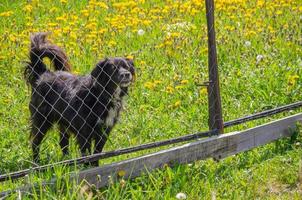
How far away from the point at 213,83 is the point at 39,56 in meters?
1.46

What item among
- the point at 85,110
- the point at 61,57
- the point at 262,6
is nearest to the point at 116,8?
the point at 262,6

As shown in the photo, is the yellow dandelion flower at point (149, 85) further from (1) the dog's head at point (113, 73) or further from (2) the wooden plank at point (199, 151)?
(2) the wooden plank at point (199, 151)

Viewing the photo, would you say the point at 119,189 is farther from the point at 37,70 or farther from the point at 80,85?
the point at 37,70

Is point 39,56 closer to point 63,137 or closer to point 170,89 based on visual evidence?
point 63,137

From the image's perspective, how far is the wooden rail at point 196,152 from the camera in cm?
495

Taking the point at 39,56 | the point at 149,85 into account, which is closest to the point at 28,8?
the point at 149,85

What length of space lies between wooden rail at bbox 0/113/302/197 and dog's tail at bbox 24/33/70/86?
1334 mm

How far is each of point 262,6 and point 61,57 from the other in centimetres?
343

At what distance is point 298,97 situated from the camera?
6.69m

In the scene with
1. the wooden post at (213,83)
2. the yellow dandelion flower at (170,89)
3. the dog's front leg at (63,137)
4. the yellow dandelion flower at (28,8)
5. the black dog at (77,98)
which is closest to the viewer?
the wooden post at (213,83)

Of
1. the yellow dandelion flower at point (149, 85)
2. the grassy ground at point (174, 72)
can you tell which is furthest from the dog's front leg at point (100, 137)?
the yellow dandelion flower at point (149, 85)

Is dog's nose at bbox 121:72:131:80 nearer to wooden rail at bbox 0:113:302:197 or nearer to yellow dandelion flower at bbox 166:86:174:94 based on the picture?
wooden rail at bbox 0:113:302:197

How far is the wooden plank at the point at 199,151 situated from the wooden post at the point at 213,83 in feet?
0.41

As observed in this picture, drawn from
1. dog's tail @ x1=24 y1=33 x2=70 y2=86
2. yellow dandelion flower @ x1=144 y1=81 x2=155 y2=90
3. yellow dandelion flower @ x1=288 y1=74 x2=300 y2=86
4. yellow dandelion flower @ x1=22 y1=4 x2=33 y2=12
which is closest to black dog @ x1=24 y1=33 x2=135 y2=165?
dog's tail @ x1=24 y1=33 x2=70 y2=86
